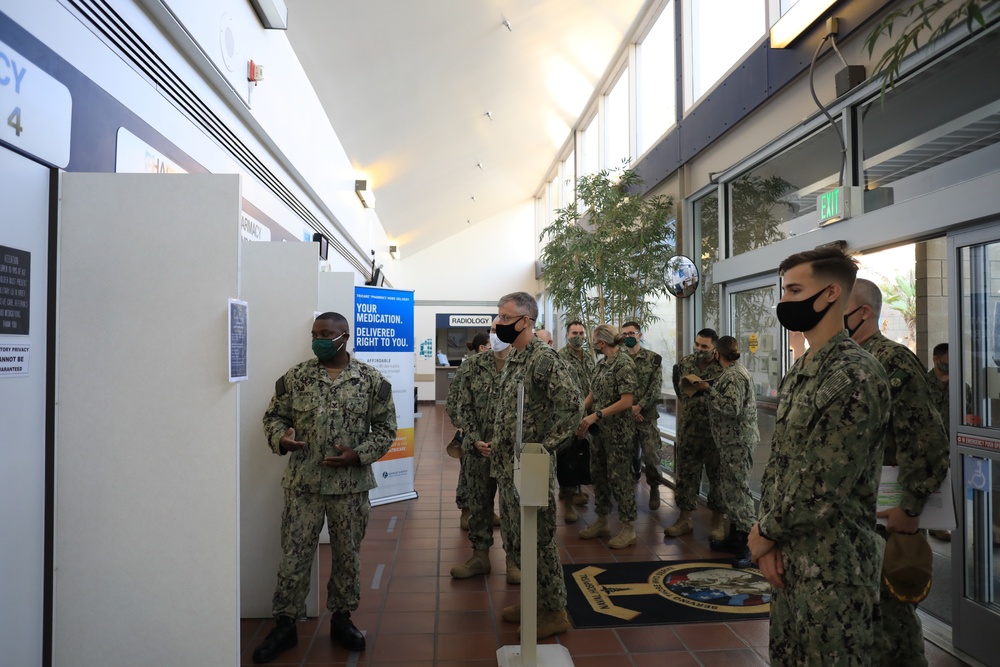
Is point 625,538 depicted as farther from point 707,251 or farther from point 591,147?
point 591,147

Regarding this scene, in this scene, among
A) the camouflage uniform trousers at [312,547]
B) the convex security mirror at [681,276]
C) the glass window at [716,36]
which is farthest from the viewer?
the convex security mirror at [681,276]

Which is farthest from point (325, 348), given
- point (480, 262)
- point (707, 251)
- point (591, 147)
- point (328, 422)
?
point (480, 262)

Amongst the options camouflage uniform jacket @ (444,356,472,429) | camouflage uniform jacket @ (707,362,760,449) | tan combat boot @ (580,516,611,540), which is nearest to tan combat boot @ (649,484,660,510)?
tan combat boot @ (580,516,611,540)

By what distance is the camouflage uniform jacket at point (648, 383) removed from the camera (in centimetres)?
527

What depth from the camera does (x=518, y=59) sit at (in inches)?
331

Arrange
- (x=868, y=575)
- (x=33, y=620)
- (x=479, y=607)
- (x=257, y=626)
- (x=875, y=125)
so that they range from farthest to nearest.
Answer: (x=875, y=125), (x=479, y=607), (x=257, y=626), (x=33, y=620), (x=868, y=575)

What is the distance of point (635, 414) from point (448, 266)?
13881mm

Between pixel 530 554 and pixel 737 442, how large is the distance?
2147 mm

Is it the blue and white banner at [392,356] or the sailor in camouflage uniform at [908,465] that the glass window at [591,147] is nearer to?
the blue and white banner at [392,356]

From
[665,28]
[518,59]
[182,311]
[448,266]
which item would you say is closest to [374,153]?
[518,59]

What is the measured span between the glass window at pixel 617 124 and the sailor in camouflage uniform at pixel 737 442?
5.35 meters

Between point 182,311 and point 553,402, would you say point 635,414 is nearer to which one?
point 553,402

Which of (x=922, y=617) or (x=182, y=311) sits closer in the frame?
(x=182, y=311)

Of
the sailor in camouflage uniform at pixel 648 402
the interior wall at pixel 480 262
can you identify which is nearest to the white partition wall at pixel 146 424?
the sailor in camouflage uniform at pixel 648 402
